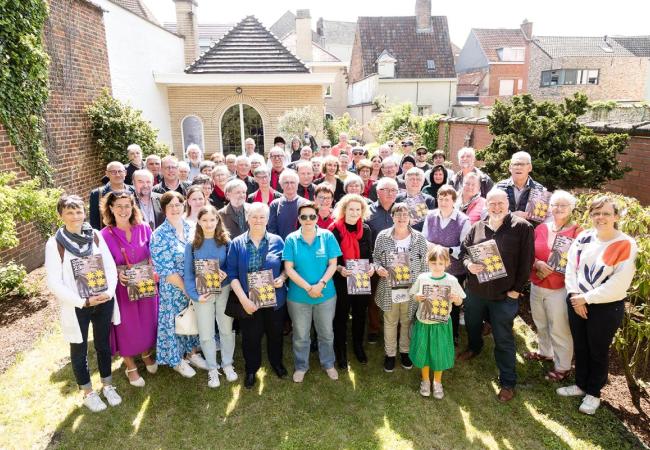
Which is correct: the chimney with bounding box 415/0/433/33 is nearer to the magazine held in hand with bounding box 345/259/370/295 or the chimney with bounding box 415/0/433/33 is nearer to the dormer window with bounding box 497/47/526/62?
the dormer window with bounding box 497/47/526/62

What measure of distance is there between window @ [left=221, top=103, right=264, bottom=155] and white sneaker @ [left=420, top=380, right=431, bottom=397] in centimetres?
1462

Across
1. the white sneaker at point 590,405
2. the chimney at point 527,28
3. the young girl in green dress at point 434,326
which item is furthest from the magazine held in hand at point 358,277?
the chimney at point 527,28

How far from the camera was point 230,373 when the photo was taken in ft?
16.5

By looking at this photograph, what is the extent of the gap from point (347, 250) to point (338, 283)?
17.7 inches

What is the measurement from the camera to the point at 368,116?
31719 millimetres

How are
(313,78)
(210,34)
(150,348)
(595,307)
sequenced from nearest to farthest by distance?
(595,307), (150,348), (313,78), (210,34)

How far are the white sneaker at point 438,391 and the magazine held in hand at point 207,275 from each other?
2662 mm

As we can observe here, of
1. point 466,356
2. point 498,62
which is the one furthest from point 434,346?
point 498,62

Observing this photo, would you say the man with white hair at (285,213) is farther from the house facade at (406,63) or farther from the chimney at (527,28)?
the chimney at (527,28)

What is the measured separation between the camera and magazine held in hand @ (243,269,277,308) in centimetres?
438

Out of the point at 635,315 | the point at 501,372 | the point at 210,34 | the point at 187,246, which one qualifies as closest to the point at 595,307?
the point at 635,315

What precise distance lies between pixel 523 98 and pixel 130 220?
21.3 feet

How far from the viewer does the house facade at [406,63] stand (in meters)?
35.2

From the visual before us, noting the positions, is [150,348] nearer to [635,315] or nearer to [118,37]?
[635,315]
